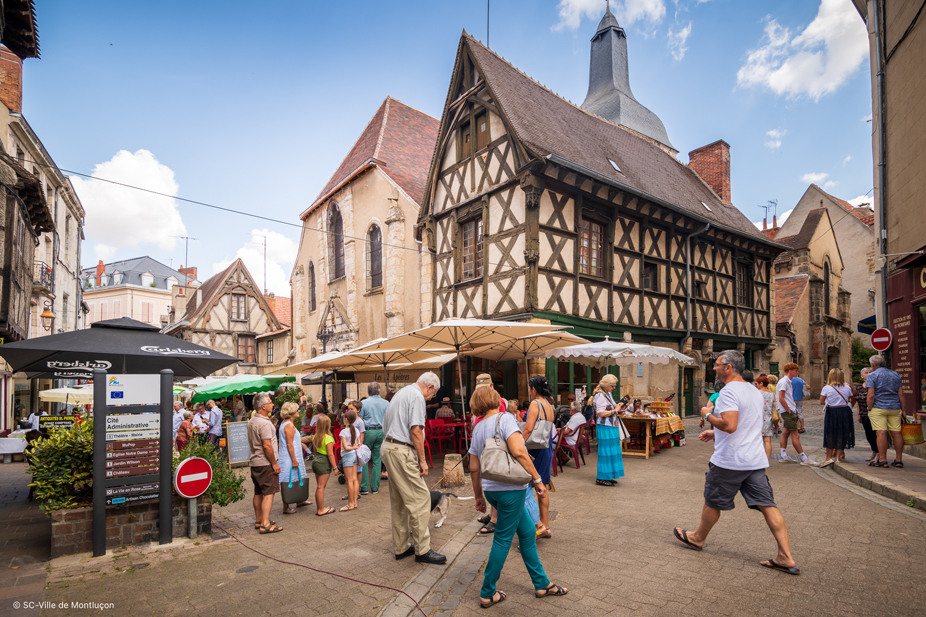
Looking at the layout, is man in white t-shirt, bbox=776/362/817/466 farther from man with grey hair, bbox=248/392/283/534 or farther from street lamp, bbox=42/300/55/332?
street lamp, bbox=42/300/55/332

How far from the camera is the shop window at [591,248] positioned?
464 inches

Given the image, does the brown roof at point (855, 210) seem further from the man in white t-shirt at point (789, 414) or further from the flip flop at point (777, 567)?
the flip flop at point (777, 567)

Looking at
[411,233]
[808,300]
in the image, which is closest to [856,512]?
[411,233]

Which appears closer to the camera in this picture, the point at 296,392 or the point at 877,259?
the point at 877,259

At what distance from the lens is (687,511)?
5.14 meters

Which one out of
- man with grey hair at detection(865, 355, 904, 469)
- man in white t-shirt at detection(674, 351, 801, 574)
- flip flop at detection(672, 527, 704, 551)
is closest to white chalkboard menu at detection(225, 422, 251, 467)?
flip flop at detection(672, 527, 704, 551)

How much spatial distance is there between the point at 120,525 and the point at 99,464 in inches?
22.7

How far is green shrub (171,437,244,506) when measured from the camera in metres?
4.86

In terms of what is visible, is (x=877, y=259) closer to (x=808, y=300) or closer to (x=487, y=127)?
(x=487, y=127)

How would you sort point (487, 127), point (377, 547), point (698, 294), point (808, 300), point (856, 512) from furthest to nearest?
point (808, 300)
point (698, 294)
point (487, 127)
point (856, 512)
point (377, 547)

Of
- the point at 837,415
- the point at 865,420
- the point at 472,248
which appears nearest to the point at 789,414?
the point at 837,415

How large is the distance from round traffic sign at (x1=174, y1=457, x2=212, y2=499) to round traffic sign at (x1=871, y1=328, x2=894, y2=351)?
10087 mm

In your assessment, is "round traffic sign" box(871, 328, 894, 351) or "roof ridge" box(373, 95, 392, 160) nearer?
"round traffic sign" box(871, 328, 894, 351)

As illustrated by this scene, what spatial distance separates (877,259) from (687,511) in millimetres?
7281
